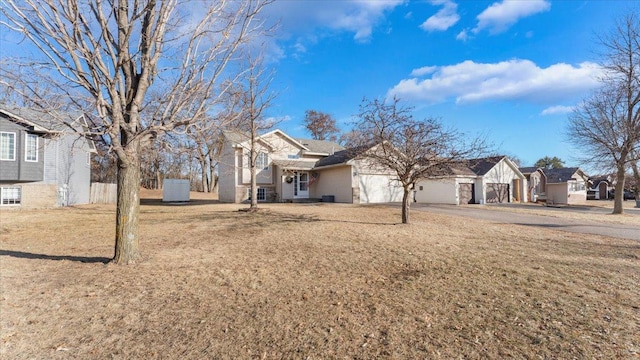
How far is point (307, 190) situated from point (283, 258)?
2124 centimetres

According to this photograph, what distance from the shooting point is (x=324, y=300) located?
4.76 metres

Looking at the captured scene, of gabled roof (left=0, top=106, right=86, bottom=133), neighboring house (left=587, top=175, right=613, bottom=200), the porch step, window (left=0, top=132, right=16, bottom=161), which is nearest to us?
gabled roof (left=0, top=106, right=86, bottom=133)

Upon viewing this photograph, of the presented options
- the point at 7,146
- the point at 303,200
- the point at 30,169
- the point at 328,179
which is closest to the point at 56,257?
the point at 30,169

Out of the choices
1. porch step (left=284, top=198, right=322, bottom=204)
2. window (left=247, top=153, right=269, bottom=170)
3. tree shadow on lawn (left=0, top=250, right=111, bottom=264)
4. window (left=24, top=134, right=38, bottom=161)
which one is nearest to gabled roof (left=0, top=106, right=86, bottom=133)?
tree shadow on lawn (left=0, top=250, right=111, bottom=264)

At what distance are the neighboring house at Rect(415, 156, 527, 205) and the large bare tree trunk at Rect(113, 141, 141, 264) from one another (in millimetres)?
21964

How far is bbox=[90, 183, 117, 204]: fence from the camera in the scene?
28609 millimetres

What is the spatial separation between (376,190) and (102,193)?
2592 cm

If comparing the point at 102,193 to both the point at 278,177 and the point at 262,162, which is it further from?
the point at 278,177

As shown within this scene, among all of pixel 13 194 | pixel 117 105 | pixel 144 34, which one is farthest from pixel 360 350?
pixel 13 194

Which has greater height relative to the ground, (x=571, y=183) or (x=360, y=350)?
(x=571, y=183)

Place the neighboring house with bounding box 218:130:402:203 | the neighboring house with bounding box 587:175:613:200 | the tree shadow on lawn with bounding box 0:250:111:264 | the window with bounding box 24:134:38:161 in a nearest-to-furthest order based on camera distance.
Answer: the tree shadow on lawn with bounding box 0:250:111:264 → the window with bounding box 24:134:38:161 → the neighboring house with bounding box 218:130:402:203 → the neighboring house with bounding box 587:175:613:200

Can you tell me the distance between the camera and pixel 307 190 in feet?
93.7

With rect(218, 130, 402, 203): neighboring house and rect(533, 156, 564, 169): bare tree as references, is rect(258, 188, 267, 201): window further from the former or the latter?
rect(533, 156, 564, 169): bare tree

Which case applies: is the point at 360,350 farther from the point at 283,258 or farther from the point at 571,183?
the point at 571,183
